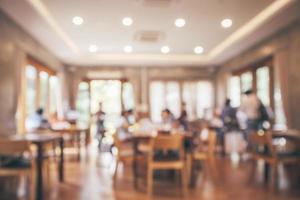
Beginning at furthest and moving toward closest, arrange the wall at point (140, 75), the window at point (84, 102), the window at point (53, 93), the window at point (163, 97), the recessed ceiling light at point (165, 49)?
1. the window at point (163, 97)
2. the window at point (84, 102)
3. the wall at point (140, 75)
4. the window at point (53, 93)
5. the recessed ceiling light at point (165, 49)

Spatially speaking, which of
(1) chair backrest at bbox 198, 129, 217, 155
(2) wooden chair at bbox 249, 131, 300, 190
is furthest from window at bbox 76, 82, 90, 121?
(2) wooden chair at bbox 249, 131, 300, 190

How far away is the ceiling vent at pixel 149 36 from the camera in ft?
25.2

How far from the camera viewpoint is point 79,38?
812 cm

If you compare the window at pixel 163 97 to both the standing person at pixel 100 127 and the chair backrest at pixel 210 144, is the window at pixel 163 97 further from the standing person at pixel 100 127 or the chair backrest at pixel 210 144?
the chair backrest at pixel 210 144

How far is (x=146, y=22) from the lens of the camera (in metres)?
6.77

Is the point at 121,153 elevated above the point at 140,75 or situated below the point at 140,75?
below

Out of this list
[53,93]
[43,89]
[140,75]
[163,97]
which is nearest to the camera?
[43,89]

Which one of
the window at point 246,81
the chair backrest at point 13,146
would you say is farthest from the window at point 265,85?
the chair backrest at point 13,146

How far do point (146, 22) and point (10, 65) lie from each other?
2.91m

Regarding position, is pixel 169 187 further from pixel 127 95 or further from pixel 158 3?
pixel 127 95

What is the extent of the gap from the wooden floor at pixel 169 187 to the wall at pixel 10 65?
1405 mm

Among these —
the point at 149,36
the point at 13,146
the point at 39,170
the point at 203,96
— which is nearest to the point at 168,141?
the point at 39,170

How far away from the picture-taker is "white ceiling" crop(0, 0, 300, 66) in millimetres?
5578

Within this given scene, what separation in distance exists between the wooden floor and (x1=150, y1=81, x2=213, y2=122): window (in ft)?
20.2
